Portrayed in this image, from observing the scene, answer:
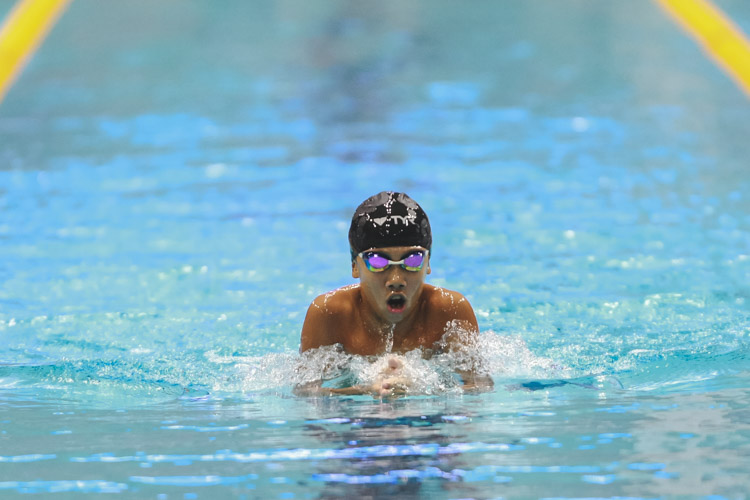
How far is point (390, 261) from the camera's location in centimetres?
362

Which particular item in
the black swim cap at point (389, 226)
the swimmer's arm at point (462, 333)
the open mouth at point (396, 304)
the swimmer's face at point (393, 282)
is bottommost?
the swimmer's arm at point (462, 333)

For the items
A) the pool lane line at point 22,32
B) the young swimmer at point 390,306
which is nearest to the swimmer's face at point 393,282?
the young swimmer at point 390,306

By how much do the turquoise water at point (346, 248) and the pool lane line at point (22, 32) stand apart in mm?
182

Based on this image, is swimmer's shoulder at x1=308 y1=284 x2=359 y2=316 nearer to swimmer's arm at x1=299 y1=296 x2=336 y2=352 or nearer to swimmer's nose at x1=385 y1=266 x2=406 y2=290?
swimmer's arm at x1=299 y1=296 x2=336 y2=352

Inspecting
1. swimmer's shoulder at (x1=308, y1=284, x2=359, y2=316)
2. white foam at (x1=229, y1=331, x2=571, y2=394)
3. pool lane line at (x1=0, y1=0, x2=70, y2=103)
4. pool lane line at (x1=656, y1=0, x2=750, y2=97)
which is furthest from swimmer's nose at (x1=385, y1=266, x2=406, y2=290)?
pool lane line at (x1=0, y1=0, x2=70, y2=103)

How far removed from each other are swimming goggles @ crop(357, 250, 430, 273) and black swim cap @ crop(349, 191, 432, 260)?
1.4 inches

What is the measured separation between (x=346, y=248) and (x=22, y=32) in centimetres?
682

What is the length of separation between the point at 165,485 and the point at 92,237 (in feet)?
13.6

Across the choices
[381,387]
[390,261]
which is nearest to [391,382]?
[381,387]

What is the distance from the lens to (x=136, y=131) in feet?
29.3

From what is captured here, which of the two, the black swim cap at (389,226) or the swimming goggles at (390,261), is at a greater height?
the black swim cap at (389,226)

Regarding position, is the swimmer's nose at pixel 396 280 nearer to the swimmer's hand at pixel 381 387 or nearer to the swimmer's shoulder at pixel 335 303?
the swimmer's hand at pixel 381 387

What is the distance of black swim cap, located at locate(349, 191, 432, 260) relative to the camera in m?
3.63

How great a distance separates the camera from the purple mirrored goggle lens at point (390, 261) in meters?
3.61
